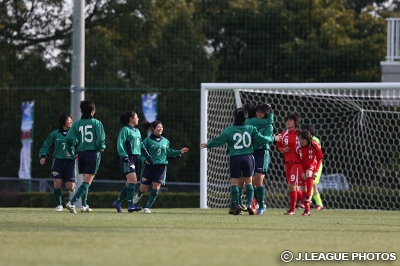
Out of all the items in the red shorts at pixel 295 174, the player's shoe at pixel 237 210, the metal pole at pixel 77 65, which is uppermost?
the metal pole at pixel 77 65

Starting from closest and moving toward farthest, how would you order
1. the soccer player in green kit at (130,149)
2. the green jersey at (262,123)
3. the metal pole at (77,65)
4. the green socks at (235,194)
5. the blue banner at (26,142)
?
1. the green socks at (235,194)
2. the soccer player in green kit at (130,149)
3. the green jersey at (262,123)
4. the metal pole at (77,65)
5. the blue banner at (26,142)

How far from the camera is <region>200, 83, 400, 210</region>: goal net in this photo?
17.9m

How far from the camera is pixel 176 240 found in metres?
8.27

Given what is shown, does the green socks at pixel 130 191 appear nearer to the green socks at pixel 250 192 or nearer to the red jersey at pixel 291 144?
the green socks at pixel 250 192

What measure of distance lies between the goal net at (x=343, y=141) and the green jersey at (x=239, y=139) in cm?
420

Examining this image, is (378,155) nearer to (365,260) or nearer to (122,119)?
(122,119)

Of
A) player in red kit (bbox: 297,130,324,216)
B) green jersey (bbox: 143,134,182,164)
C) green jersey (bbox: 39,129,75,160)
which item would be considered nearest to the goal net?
player in red kit (bbox: 297,130,324,216)

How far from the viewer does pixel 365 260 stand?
6953 millimetres

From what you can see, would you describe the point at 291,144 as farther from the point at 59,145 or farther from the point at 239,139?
the point at 59,145

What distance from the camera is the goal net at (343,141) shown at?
17875mm

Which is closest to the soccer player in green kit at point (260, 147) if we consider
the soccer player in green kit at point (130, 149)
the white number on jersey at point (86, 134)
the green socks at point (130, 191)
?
the soccer player in green kit at point (130, 149)

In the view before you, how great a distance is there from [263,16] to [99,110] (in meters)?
6.96

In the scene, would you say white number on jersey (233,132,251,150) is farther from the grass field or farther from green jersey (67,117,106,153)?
green jersey (67,117,106,153)

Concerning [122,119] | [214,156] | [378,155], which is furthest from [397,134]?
[122,119]
